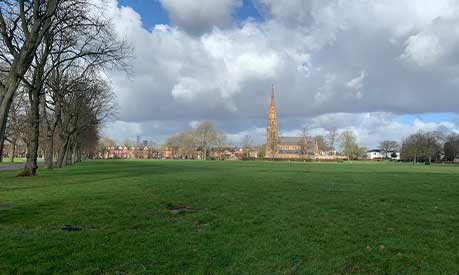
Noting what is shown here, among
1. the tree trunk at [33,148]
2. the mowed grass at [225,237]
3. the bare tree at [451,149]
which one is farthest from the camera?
the bare tree at [451,149]

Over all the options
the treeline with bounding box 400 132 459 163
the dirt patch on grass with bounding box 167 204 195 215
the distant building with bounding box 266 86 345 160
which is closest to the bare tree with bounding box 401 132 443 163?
the treeline with bounding box 400 132 459 163

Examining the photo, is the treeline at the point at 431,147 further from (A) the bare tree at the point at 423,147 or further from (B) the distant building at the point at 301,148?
(B) the distant building at the point at 301,148

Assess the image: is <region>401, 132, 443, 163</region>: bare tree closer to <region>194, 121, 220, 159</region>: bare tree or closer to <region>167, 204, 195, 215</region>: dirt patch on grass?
<region>194, 121, 220, 159</region>: bare tree

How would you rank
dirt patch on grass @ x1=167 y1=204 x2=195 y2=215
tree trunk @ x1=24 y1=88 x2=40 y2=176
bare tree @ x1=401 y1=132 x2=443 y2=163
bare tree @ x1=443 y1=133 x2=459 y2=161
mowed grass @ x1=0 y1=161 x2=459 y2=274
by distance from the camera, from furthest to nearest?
bare tree @ x1=443 y1=133 x2=459 y2=161
bare tree @ x1=401 y1=132 x2=443 y2=163
tree trunk @ x1=24 y1=88 x2=40 y2=176
dirt patch on grass @ x1=167 y1=204 x2=195 y2=215
mowed grass @ x1=0 y1=161 x2=459 y2=274

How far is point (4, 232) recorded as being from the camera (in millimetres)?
8602

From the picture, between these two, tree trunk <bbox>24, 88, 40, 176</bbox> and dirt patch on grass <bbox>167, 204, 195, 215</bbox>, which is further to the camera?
tree trunk <bbox>24, 88, 40, 176</bbox>

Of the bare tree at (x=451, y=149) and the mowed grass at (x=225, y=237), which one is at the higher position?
the bare tree at (x=451, y=149)

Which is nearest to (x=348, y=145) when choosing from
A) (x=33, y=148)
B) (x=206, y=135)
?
(x=206, y=135)

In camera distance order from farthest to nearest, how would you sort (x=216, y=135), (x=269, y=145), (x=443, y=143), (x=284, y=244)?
(x=269, y=145) → (x=216, y=135) → (x=443, y=143) → (x=284, y=244)

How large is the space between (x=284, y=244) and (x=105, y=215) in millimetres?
5921

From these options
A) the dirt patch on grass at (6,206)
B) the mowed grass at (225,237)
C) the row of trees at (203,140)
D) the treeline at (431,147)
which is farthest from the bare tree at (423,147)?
the dirt patch on grass at (6,206)

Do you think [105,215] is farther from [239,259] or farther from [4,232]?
[239,259]

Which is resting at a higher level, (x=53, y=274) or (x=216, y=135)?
(x=216, y=135)

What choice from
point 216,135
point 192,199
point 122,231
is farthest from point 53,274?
point 216,135
